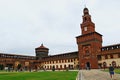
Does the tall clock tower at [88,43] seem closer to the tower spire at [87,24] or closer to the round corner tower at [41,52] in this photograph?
the tower spire at [87,24]

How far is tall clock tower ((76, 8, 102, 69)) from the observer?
56.8 m

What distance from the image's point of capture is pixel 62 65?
245 ft

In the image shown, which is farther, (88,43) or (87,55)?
(88,43)

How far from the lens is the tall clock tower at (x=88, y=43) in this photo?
5682 cm

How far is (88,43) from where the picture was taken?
58906 mm

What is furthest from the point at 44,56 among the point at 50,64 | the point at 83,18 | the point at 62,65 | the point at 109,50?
the point at 109,50

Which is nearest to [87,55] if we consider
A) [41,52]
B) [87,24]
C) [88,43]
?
[88,43]

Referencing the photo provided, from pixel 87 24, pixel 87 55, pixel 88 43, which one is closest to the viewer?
pixel 87 55

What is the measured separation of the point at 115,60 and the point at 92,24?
1546 centimetres

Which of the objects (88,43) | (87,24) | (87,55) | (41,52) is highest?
(87,24)

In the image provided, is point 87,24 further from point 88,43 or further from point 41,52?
point 41,52

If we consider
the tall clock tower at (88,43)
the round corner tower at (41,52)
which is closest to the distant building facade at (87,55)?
the tall clock tower at (88,43)

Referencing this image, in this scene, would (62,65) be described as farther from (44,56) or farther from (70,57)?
(44,56)

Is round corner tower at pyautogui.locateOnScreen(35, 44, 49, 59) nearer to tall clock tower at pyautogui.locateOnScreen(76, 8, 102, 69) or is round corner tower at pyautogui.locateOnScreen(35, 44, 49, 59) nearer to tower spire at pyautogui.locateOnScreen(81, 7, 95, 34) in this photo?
tall clock tower at pyautogui.locateOnScreen(76, 8, 102, 69)
